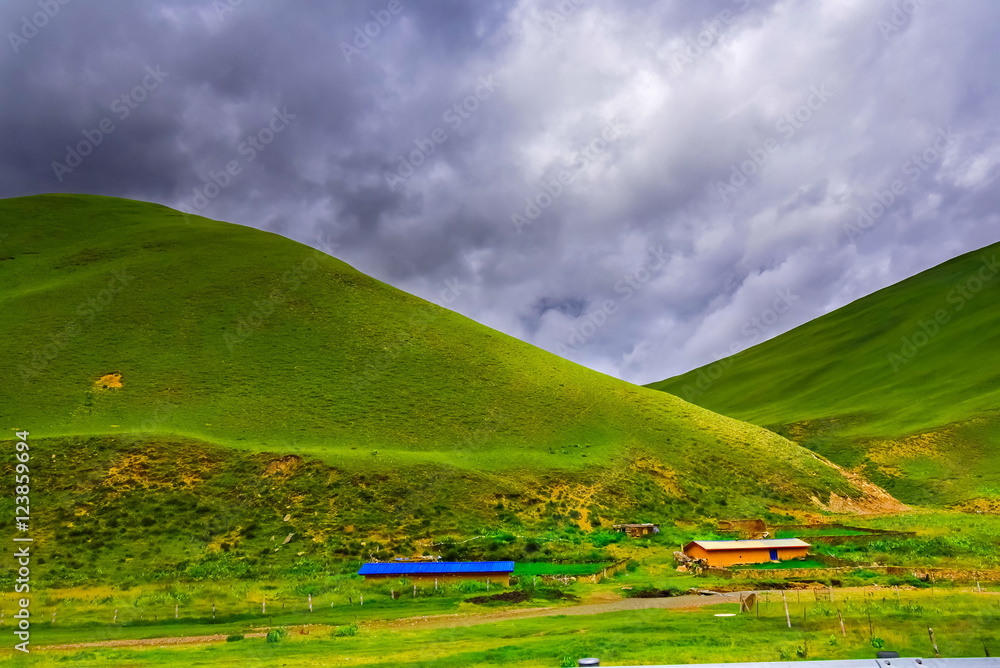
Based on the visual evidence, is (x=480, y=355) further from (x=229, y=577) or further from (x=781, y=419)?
(x=781, y=419)

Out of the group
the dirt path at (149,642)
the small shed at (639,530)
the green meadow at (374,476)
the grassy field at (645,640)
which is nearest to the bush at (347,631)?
the grassy field at (645,640)

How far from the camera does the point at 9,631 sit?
26.8 meters

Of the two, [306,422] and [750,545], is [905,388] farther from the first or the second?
[306,422]

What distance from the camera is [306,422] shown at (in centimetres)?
6650

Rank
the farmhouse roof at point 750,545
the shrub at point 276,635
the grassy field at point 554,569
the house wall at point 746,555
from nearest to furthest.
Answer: the shrub at point 276,635 < the grassy field at point 554,569 < the house wall at point 746,555 < the farmhouse roof at point 750,545

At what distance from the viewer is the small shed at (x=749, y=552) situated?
38219 millimetres

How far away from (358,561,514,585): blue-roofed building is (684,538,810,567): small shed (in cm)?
1207

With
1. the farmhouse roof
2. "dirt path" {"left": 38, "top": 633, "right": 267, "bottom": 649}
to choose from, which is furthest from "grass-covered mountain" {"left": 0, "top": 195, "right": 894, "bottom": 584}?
"dirt path" {"left": 38, "top": 633, "right": 267, "bottom": 649}

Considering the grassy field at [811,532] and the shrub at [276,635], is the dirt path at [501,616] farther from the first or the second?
the grassy field at [811,532]

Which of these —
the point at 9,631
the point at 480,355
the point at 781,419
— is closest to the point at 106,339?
the point at 480,355

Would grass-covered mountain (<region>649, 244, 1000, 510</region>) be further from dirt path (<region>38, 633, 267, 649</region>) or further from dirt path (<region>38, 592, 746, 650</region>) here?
dirt path (<region>38, 633, 267, 649</region>)

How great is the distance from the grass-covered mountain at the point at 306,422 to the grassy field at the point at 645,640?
23982 mm

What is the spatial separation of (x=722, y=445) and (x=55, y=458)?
2509 inches

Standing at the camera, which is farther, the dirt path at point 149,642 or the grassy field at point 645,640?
the dirt path at point 149,642
